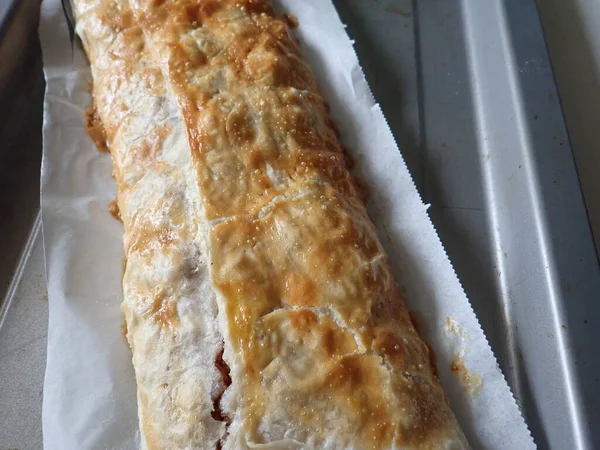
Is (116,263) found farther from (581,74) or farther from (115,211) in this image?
(581,74)

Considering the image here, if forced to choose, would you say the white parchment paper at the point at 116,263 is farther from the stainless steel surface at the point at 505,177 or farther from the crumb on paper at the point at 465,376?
the stainless steel surface at the point at 505,177

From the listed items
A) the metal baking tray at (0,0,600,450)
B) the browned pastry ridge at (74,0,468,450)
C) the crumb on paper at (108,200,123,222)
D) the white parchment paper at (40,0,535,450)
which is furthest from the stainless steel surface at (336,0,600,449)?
the crumb on paper at (108,200,123,222)

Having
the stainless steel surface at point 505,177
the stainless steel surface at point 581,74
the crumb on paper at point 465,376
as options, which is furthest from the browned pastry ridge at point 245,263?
the stainless steel surface at point 581,74

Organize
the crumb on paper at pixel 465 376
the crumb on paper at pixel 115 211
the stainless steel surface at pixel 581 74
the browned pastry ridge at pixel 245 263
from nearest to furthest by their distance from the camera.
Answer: the browned pastry ridge at pixel 245 263 → the crumb on paper at pixel 465 376 → the crumb on paper at pixel 115 211 → the stainless steel surface at pixel 581 74

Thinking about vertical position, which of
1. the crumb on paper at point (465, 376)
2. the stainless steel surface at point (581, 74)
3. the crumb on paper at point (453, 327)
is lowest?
the crumb on paper at point (465, 376)

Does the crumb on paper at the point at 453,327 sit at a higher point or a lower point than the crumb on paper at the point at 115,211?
lower

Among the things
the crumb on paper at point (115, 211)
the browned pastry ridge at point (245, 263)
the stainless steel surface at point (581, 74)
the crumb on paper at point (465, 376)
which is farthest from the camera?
the stainless steel surface at point (581, 74)

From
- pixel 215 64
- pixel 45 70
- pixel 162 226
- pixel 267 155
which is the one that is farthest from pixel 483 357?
pixel 45 70

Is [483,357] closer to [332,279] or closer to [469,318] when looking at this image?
[469,318]
